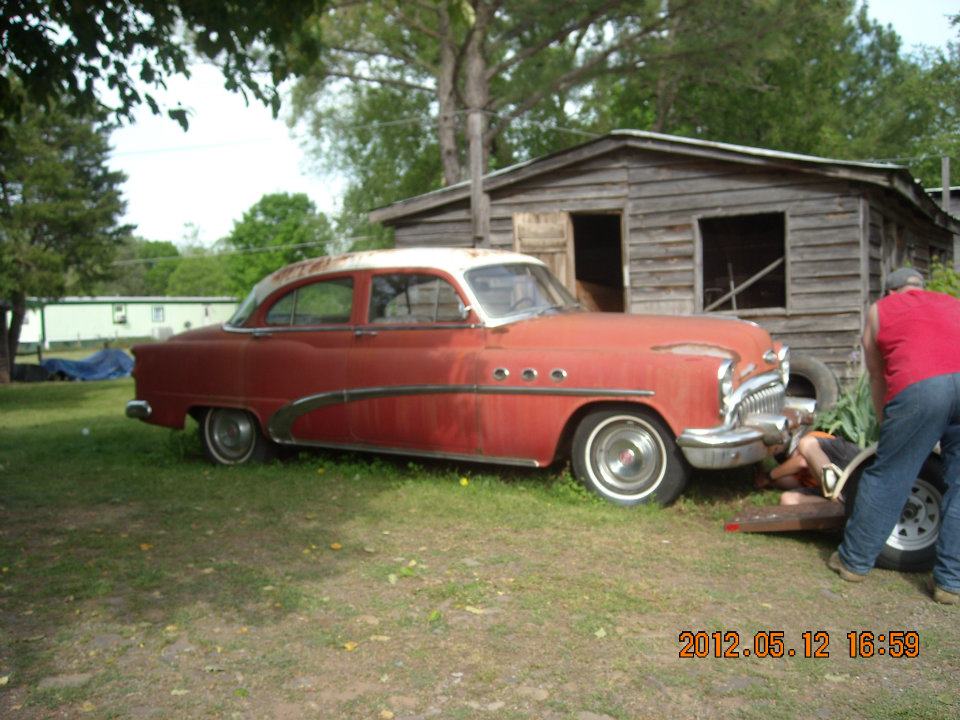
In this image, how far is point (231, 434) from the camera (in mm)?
8391

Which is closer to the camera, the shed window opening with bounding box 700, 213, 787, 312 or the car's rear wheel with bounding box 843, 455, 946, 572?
the car's rear wheel with bounding box 843, 455, 946, 572

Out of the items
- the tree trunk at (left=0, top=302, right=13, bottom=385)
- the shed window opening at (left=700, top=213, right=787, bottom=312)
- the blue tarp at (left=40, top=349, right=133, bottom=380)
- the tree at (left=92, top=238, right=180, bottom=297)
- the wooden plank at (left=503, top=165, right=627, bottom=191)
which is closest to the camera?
the wooden plank at (left=503, top=165, right=627, bottom=191)

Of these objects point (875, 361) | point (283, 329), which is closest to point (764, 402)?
point (875, 361)

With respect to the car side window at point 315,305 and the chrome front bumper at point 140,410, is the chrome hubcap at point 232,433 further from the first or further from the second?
the car side window at point 315,305

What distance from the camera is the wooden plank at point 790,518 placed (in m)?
5.30

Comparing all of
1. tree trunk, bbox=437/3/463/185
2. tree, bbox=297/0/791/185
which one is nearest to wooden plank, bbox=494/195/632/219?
tree, bbox=297/0/791/185

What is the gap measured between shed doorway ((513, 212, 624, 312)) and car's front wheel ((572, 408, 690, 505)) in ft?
23.2

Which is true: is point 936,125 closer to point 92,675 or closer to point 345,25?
point 345,25

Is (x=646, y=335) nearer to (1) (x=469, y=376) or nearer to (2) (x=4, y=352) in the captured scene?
(1) (x=469, y=376)

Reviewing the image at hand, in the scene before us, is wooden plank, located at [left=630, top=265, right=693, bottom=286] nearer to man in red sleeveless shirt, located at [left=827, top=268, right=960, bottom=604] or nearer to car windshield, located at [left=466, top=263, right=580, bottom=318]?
car windshield, located at [left=466, top=263, right=580, bottom=318]

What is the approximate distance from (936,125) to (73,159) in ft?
128

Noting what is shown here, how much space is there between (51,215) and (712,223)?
1755cm

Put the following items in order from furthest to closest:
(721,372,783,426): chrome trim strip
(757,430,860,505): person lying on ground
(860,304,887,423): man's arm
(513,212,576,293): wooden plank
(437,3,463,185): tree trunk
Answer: (437,3,463,185): tree trunk, (513,212,576,293): wooden plank, (721,372,783,426): chrome trim strip, (757,430,860,505): person lying on ground, (860,304,887,423): man's arm

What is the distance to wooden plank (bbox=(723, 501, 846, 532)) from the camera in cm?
530
